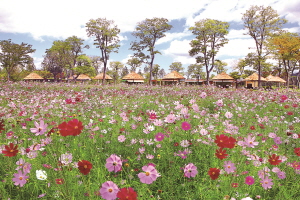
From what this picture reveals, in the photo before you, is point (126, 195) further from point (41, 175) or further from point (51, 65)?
point (51, 65)

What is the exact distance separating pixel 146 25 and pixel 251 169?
4207 cm

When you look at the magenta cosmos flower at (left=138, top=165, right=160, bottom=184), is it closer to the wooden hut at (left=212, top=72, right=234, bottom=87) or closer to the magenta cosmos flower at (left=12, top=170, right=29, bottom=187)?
the magenta cosmos flower at (left=12, top=170, right=29, bottom=187)

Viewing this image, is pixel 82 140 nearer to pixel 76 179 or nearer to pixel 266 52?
pixel 76 179

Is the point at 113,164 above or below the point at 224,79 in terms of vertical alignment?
below

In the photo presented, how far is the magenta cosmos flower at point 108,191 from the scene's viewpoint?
43.4 inches

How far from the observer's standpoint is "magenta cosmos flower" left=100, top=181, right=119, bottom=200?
110cm

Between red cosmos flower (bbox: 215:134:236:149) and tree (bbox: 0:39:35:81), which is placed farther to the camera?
Answer: tree (bbox: 0:39:35:81)

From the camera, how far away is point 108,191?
113 centimetres

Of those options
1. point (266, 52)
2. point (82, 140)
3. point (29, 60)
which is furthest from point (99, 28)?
point (82, 140)

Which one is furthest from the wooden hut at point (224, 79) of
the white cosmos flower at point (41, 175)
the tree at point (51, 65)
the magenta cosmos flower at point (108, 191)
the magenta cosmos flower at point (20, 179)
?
the magenta cosmos flower at point (108, 191)

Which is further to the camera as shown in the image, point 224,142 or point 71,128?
point 224,142

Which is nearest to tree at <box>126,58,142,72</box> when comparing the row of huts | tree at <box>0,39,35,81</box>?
the row of huts

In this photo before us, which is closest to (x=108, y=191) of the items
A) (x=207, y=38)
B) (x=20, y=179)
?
(x=20, y=179)

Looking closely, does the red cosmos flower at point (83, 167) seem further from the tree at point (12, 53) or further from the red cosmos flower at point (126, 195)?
the tree at point (12, 53)
